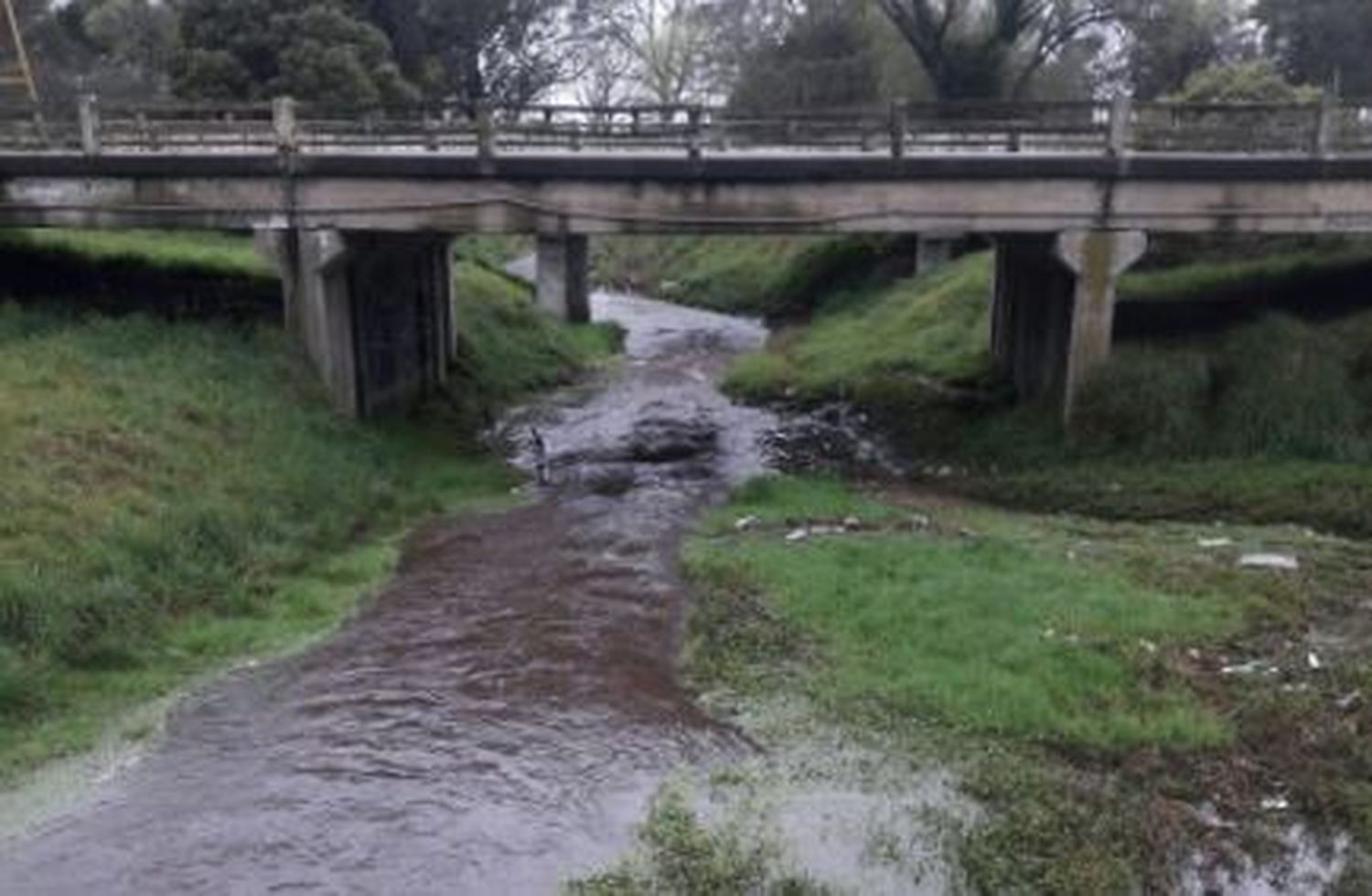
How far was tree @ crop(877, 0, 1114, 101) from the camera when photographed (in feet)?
169

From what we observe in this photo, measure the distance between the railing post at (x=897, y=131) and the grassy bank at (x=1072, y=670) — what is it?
710 centimetres

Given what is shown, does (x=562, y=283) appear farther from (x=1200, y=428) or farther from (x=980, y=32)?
(x=1200, y=428)

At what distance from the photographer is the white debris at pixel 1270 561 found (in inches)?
780

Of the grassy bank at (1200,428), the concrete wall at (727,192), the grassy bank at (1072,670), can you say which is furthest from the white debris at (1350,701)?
the concrete wall at (727,192)

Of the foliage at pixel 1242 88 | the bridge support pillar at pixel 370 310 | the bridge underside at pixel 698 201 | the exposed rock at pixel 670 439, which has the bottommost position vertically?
the exposed rock at pixel 670 439

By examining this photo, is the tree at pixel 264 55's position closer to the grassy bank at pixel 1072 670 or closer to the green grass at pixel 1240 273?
the green grass at pixel 1240 273

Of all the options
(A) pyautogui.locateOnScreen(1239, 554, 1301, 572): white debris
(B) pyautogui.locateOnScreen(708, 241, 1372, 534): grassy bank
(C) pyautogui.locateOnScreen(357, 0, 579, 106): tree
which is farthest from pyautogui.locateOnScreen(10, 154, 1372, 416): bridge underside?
(C) pyautogui.locateOnScreen(357, 0, 579, 106): tree

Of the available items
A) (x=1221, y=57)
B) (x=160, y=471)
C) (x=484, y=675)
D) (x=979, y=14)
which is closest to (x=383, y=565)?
(x=160, y=471)

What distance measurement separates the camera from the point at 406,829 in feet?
43.6

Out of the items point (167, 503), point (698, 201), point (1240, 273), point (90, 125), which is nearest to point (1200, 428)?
point (1240, 273)

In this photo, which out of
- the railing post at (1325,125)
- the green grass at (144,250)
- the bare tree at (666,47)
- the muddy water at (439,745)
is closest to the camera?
the muddy water at (439,745)

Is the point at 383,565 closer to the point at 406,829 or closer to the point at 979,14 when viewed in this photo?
the point at 406,829

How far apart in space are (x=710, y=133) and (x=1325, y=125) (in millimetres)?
10630

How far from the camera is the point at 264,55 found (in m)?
45.0
